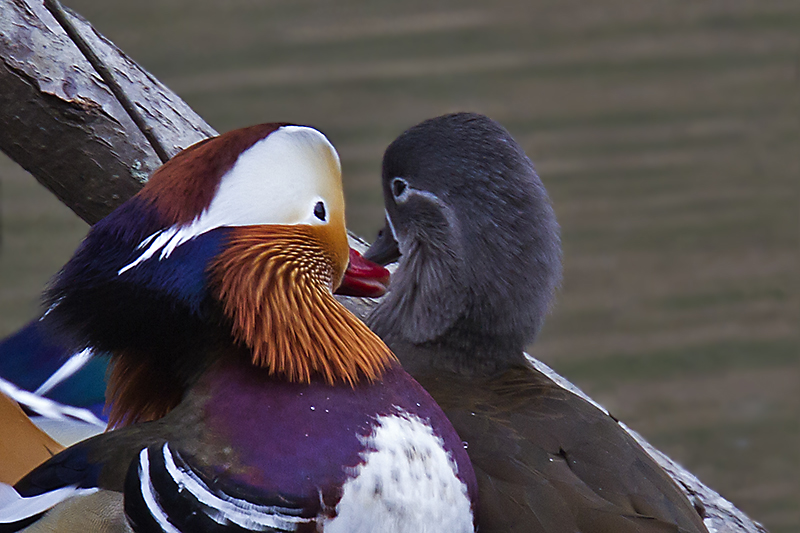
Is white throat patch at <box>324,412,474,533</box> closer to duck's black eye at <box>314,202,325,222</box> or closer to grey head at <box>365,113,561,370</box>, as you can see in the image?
duck's black eye at <box>314,202,325,222</box>

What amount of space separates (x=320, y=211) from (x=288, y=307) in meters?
0.08

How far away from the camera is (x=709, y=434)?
2.79 meters

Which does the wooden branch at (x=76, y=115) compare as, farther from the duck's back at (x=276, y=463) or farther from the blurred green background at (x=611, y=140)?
the blurred green background at (x=611, y=140)

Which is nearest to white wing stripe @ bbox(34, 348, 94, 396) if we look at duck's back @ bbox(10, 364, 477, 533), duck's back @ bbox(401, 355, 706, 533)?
duck's back @ bbox(10, 364, 477, 533)

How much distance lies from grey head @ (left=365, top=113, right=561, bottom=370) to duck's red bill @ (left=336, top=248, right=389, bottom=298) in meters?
0.21

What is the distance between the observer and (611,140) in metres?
4.05

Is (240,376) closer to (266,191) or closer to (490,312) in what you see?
(266,191)

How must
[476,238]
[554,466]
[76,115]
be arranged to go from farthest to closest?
[76,115]
[476,238]
[554,466]

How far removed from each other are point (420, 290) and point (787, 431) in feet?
6.31

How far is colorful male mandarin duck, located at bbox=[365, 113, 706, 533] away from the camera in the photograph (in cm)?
99

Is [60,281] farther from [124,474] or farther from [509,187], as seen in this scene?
[509,187]

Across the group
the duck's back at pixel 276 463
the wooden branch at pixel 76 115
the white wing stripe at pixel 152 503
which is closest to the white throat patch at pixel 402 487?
the duck's back at pixel 276 463

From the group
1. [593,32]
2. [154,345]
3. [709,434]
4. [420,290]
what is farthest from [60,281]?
[593,32]

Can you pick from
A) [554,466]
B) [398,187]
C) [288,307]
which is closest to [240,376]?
[288,307]
